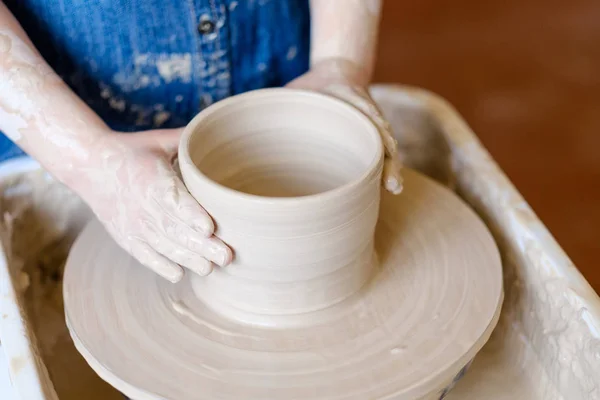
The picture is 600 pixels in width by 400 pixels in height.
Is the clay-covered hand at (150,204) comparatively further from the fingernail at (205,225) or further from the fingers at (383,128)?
the fingers at (383,128)

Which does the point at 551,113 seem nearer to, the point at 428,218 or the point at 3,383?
the point at 428,218

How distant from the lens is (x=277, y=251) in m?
0.85

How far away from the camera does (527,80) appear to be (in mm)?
2926

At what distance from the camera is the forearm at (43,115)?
991mm

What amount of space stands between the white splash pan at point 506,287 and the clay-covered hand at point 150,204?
18 cm

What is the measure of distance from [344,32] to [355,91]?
0.19 metres

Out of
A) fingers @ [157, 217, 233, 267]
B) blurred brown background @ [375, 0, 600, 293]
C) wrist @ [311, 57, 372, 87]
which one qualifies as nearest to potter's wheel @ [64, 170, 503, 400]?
fingers @ [157, 217, 233, 267]

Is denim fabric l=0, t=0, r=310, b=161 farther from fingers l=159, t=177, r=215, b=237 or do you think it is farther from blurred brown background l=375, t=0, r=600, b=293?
blurred brown background l=375, t=0, r=600, b=293

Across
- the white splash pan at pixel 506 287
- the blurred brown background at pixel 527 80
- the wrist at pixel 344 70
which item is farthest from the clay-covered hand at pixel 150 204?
the blurred brown background at pixel 527 80

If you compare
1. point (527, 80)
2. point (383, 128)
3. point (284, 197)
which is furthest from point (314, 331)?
point (527, 80)

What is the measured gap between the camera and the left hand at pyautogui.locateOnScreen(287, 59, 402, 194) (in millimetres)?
978

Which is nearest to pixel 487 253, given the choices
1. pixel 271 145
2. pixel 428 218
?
pixel 428 218

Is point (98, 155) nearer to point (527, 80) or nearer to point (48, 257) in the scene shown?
point (48, 257)

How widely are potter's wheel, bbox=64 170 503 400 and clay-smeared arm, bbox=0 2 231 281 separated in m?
0.07
